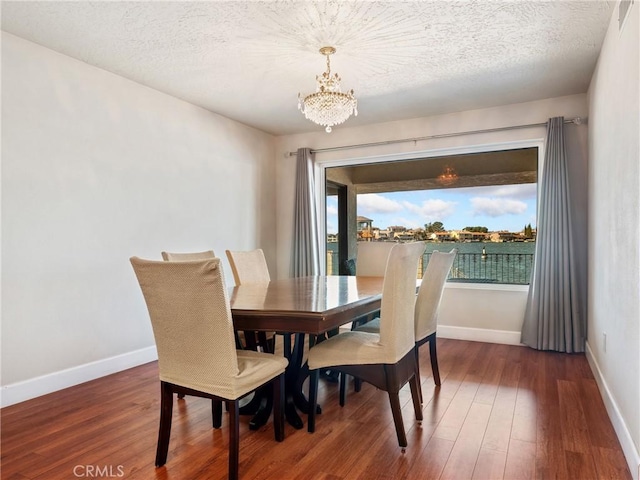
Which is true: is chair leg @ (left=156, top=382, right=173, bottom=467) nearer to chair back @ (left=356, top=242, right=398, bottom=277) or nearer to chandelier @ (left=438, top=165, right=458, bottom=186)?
chair back @ (left=356, top=242, right=398, bottom=277)

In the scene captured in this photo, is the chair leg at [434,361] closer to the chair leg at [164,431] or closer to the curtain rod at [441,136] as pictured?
the chair leg at [164,431]

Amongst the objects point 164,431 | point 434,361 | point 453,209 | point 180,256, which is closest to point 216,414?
point 164,431

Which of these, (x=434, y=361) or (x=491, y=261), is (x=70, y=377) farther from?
(x=491, y=261)

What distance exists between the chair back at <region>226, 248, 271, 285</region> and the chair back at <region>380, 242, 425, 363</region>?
1.55 meters

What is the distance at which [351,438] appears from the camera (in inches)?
89.4

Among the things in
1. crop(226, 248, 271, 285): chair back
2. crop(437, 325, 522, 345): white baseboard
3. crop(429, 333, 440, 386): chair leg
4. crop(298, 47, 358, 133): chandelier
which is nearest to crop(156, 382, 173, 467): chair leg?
crop(226, 248, 271, 285): chair back

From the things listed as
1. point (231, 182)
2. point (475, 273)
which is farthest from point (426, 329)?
point (231, 182)

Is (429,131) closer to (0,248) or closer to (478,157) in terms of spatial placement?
(478,157)

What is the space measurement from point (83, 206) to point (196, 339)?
6.63ft

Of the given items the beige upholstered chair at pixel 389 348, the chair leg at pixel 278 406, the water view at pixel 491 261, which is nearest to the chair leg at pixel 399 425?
the beige upholstered chair at pixel 389 348

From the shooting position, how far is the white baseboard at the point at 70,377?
2.81 m

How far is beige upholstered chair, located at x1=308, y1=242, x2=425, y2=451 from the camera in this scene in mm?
2170

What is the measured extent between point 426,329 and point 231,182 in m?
2.86

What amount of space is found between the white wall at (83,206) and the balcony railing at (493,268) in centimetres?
265
